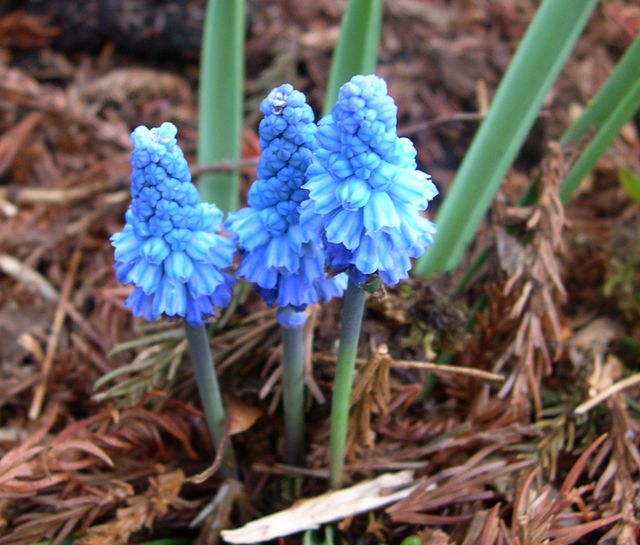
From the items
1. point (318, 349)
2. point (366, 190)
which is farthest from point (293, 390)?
point (366, 190)

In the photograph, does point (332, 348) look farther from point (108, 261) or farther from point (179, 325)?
point (108, 261)

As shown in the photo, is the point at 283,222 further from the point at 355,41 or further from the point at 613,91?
the point at 613,91

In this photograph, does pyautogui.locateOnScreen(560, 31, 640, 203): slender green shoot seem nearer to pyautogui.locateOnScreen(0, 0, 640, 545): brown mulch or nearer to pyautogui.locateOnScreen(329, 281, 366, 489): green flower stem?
pyautogui.locateOnScreen(0, 0, 640, 545): brown mulch

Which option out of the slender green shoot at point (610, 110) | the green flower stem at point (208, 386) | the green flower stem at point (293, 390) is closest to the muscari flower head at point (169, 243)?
the green flower stem at point (208, 386)

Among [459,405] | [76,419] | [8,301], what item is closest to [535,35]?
[459,405]

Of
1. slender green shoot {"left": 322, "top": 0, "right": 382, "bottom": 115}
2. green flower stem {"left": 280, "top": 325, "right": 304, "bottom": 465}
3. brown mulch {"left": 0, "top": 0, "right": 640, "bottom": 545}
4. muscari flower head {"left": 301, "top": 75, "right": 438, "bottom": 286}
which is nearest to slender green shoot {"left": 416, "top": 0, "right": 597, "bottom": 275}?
brown mulch {"left": 0, "top": 0, "right": 640, "bottom": 545}

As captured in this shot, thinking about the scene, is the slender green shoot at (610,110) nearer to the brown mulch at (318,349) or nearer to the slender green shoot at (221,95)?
the brown mulch at (318,349)

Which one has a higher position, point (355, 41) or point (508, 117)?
point (355, 41)
